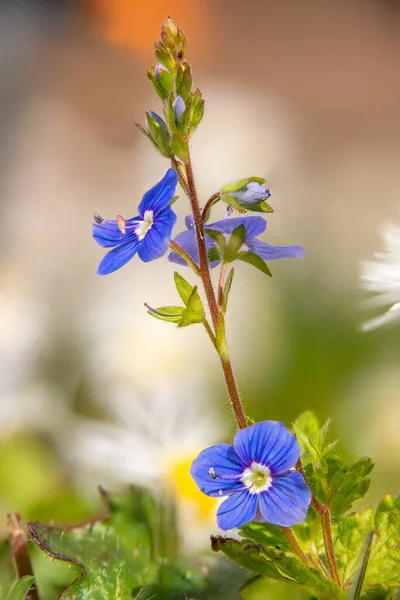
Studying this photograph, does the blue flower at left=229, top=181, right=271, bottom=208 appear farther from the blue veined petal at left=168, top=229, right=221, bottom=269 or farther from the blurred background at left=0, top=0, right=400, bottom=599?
the blurred background at left=0, top=0, right=400, bottom=599

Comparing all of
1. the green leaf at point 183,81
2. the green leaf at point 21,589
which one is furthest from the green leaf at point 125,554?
the green leaf at point 183,81

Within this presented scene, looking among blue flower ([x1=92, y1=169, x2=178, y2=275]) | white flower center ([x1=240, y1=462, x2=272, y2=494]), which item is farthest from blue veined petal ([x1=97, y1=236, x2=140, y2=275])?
white flower center ([x1=240, y1=462, x2=272, y2=494])

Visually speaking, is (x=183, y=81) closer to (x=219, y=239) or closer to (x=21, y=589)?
(x=219, y=239)

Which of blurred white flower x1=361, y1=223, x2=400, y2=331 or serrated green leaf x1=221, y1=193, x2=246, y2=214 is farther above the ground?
serrated green leaf x1=221, y1=193, x2=246, y2=214

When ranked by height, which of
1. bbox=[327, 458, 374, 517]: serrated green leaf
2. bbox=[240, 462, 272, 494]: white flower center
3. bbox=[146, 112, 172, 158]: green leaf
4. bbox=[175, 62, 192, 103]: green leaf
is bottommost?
bbox=[327, 458, 374, 517]: serrated green leaf

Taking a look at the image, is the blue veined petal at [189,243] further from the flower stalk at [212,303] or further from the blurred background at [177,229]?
the blurred background at [177,229]

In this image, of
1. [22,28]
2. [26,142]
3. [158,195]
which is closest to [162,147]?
[158,195]

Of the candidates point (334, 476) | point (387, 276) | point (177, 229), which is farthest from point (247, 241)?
point (177, 229)
